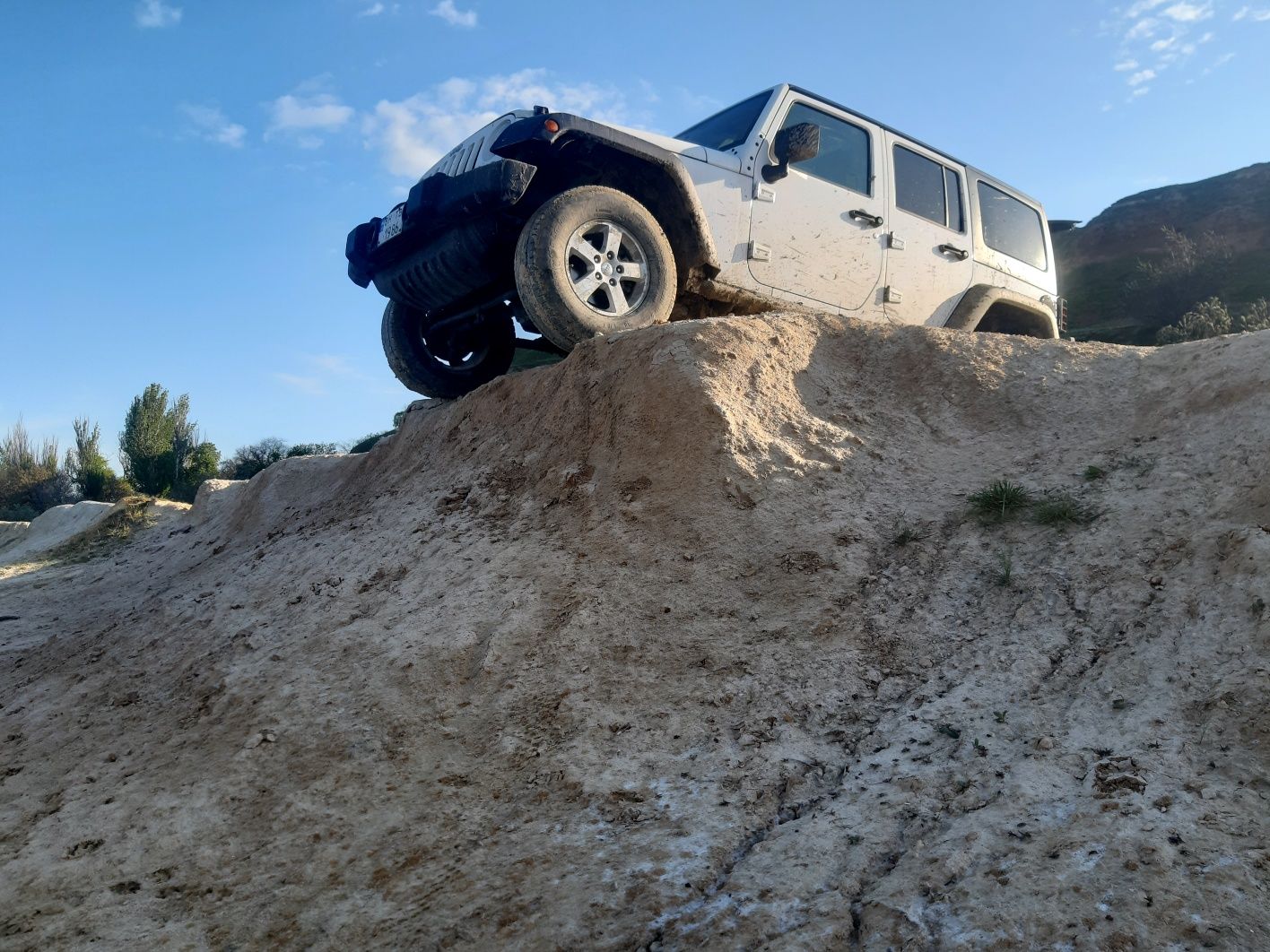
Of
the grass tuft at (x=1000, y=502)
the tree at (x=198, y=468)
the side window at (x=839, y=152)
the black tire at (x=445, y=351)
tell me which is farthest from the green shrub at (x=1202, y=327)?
the tree at (x=198, y=468)

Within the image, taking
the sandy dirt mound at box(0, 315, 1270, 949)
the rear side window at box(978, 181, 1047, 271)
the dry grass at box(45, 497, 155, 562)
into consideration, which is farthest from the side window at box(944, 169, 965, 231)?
the dry grass at box(45, 497, 155, 562)

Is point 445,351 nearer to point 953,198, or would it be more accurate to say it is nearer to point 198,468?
point 953,198

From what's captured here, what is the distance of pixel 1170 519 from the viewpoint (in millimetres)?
3705

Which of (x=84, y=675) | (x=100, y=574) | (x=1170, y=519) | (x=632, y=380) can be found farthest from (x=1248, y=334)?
(x=100, y=574)

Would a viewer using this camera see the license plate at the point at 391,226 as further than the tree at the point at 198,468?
No

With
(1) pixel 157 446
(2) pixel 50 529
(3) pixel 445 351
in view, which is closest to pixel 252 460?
(1) pixel 157 446

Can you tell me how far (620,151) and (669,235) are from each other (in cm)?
60

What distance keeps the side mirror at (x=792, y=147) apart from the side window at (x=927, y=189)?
1.24 metres

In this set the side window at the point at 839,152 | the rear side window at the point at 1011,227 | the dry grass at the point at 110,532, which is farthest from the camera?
the dry grass at the point at 110,532

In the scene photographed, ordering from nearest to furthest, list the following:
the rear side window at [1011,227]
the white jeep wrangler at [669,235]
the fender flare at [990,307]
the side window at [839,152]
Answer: the white jeep wrangler at [669,235], the side window at [839,152], the fender flare at [990,307], the rear side window at [1011,227]

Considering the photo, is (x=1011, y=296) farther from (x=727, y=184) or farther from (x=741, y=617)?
(x=741, y=617)

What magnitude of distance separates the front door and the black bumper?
1665 mm

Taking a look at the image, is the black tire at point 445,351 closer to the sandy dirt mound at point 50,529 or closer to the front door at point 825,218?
the front door at point 825,218

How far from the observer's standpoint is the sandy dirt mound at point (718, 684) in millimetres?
2225
